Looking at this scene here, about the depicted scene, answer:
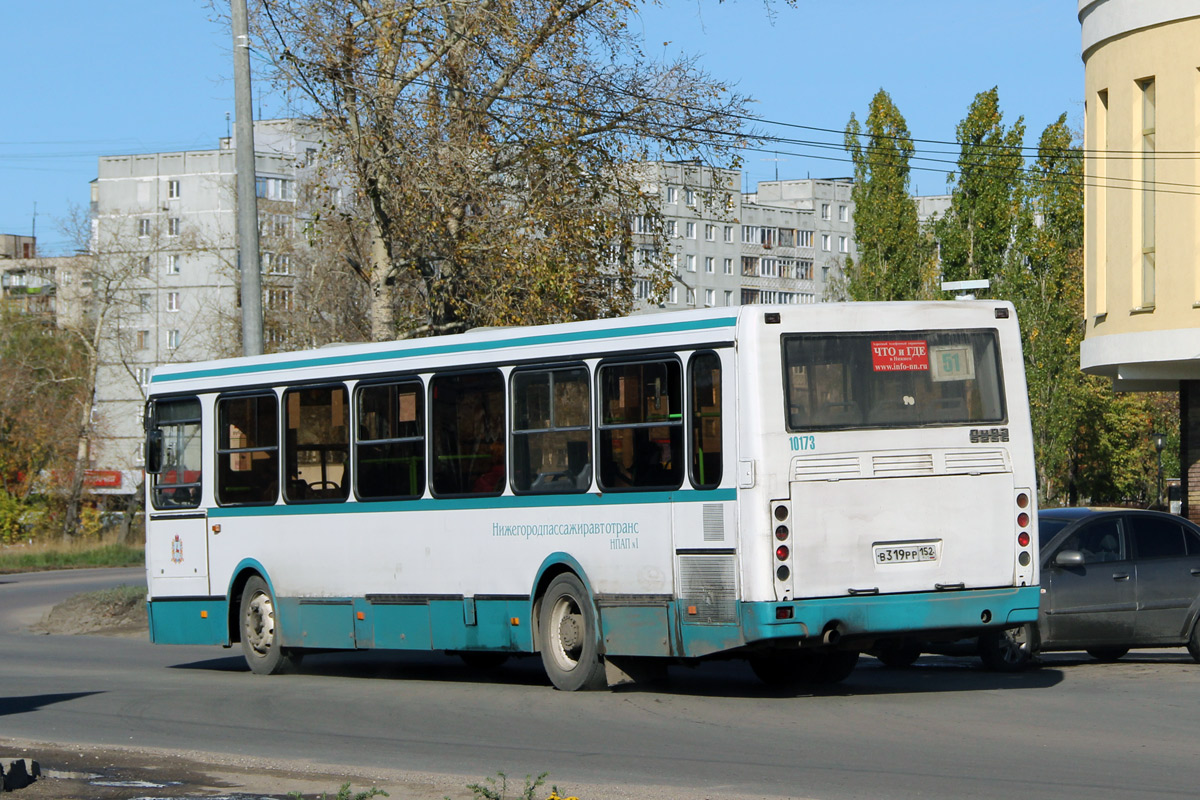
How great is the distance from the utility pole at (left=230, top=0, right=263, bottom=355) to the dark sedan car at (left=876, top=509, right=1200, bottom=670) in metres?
8.91

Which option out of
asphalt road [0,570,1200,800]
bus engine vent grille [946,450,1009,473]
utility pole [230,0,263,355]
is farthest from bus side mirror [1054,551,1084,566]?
utility pole [230,0,263,355]

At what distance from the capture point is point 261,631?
682 inches

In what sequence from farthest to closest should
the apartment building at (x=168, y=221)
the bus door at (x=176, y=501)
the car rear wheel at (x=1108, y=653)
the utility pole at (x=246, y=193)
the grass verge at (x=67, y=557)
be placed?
the apartment building at (x=168, y=221) < the grass verge at (x=67, y=557) < the utility pole at (x=246, y=193) < the bus door at (x=176, y=501) < the car rear wheel at (x=1108, y=653)

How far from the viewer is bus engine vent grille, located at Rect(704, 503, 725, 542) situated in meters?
12.6

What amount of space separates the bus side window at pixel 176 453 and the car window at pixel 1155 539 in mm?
9409

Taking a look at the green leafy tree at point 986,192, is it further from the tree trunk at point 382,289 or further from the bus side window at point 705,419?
the bus side window at point 705,419

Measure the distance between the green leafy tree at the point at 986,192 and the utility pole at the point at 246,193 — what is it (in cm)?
3917

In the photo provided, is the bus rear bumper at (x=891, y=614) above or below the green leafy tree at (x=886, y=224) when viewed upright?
below

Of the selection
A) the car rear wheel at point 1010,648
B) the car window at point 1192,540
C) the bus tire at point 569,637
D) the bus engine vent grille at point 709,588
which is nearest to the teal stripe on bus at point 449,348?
the bus engine vent grille at point 709,588

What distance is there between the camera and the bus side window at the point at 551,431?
13.8m

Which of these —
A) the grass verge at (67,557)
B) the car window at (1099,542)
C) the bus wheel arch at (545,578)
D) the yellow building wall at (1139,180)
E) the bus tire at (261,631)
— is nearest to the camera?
the bus wheel arch at (545,578)

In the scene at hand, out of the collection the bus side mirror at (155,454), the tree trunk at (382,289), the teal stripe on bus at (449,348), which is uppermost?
the tree trunk at (382,289)

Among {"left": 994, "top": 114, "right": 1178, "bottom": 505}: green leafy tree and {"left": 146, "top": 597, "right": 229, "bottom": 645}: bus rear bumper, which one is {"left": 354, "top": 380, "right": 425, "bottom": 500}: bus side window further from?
{"left": 994, "top": 114, "right": 1178, "bottom": 505}: green leafy tree

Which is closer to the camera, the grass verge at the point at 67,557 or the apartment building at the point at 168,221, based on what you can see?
the grass verge at the point at 67,557
